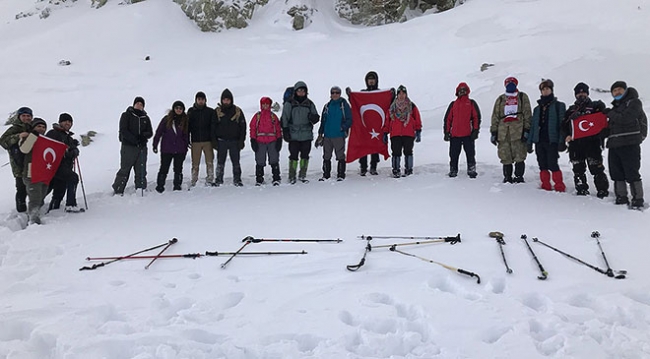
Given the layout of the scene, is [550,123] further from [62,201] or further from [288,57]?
[288,57]

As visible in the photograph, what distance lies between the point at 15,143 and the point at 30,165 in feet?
1.54

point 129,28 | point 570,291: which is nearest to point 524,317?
point 570,291

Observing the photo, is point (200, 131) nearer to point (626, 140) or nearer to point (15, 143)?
point (15, 143)

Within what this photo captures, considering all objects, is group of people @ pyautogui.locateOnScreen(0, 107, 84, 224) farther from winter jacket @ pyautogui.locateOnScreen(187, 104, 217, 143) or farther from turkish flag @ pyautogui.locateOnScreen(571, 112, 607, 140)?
turkish flag @ pyautogui.locateOnScreen(571, 112, 607, 140)

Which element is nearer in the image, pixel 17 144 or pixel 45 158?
pixel 17 144

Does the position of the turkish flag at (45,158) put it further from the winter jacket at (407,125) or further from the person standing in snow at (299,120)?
the winter jacket at (407,125)

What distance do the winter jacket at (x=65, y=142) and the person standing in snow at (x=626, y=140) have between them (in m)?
9.37

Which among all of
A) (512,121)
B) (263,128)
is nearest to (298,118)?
(263,128)

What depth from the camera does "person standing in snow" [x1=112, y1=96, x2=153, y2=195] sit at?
894cm

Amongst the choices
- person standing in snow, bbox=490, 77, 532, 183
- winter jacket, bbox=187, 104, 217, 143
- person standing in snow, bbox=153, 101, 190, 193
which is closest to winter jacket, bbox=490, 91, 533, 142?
person standing in snow, bbox=490, 77, 532, 183

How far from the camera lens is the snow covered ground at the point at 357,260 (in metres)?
3.72

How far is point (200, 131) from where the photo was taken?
952cm

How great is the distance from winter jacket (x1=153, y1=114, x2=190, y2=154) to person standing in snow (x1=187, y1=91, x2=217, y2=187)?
11.5 inches

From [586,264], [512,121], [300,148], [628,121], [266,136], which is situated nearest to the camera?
[586,264]
